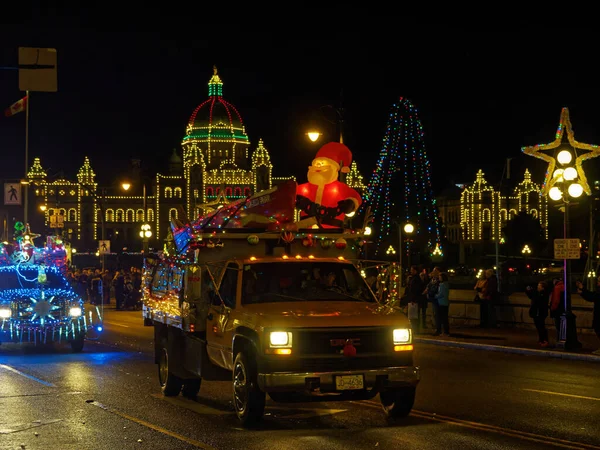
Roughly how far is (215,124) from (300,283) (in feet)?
516

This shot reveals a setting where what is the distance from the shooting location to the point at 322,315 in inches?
444

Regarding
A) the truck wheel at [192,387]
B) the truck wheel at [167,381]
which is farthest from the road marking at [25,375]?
the truck wheel at [192,387]

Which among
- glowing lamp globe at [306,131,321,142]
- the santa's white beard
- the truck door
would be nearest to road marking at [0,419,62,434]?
the truck door

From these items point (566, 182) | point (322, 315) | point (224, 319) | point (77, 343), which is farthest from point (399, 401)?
point (566, 182)

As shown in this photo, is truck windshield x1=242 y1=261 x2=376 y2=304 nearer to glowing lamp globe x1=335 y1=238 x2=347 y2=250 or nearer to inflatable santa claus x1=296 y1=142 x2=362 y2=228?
glowing lamp globe x1=335 y1=238 x2=347 y2=250

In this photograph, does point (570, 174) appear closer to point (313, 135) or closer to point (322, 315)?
point (313, 135)

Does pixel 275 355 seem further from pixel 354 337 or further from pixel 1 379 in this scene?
pixel 1 379

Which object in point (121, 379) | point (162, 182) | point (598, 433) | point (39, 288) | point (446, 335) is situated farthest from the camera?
point (162, 182)

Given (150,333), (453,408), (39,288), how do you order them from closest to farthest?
(453,408)
(39,288)
(150,333)

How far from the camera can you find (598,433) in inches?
420

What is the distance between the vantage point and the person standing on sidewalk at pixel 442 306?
1011 inches

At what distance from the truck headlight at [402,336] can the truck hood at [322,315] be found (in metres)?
0.06

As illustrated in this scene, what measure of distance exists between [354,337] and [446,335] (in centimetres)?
1493

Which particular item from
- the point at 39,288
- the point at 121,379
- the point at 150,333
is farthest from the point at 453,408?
the point at 150,333
